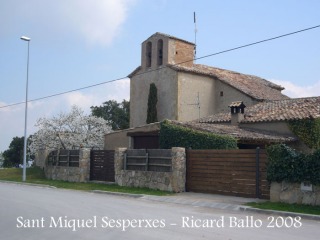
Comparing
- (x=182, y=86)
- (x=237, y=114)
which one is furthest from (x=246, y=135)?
(x=182, y=86)

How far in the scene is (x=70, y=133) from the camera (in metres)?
39.4

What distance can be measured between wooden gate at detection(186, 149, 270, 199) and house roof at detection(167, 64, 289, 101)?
64.2 feet

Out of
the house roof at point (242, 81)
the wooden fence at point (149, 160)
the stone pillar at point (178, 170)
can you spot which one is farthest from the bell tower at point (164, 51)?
the stone pillar at point (178, 170)

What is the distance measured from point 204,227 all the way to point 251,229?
1087mm

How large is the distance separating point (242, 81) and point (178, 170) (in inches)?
997

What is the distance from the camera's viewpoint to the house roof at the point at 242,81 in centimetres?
3666

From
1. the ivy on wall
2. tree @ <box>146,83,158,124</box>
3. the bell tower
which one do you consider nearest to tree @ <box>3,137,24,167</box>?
the bell tower

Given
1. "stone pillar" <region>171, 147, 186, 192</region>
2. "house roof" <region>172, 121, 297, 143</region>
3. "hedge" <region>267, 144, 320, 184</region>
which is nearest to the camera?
"hedge" <region>267, 144, 320, 184</region>

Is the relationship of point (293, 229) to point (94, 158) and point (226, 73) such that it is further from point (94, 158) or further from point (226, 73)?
point (226, 73)

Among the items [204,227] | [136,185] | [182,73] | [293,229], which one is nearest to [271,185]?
[293,229]

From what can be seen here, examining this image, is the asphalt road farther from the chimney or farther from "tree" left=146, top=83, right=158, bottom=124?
"tree" left=146, top=83, right=158, bottom=124

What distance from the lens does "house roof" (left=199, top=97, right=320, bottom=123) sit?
26.2m

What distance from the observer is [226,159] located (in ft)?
54.0

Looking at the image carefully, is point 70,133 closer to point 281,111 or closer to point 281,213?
point 281,111
